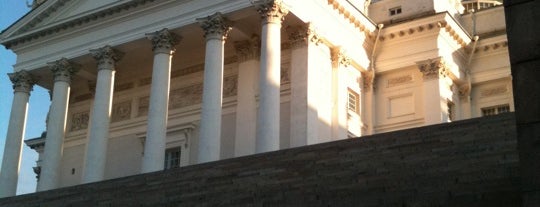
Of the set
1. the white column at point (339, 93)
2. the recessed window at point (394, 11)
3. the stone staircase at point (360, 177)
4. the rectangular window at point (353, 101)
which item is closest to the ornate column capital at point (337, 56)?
the white column at point (339, 93)

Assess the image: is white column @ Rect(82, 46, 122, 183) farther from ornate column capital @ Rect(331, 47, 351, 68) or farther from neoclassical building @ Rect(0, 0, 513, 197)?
ornate column capital @ Rect(331, 47, 351, 68)

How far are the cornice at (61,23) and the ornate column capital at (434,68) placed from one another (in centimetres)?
1157

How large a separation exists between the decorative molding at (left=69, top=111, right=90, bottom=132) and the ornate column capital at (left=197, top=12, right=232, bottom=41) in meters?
10.7

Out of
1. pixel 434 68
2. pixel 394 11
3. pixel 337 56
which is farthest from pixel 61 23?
pixel 434 68

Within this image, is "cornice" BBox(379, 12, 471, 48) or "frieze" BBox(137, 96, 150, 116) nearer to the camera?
"cornice" BBox(379, 12, 471, 48)

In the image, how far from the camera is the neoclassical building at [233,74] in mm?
26828

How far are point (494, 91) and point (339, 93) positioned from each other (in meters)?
8.14

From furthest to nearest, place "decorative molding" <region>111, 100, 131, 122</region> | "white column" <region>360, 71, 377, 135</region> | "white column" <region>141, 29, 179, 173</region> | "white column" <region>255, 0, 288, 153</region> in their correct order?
1. "decorative molding" <region>111, 100, 131, 122</region>
2. "white column" <region>360, 71, 377, 135</region>
3. "white column" <region>141, 29, 179, 173</region>
4. "white column" <region>255, 0, 288, 153</region>

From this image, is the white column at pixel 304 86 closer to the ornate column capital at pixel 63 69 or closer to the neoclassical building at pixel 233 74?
the neoclassical building at pixel 233 74

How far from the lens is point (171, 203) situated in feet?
50.8

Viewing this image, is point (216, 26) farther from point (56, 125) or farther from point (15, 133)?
point (15, 133)

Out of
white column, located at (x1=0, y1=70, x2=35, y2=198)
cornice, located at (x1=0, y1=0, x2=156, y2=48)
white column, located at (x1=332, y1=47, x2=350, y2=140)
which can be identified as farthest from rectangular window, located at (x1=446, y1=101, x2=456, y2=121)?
white column, located at (x1=0, y1=70, x2=35, y2=198)

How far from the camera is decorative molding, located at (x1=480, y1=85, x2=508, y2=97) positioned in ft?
107

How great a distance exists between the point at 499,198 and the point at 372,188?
2.88m
